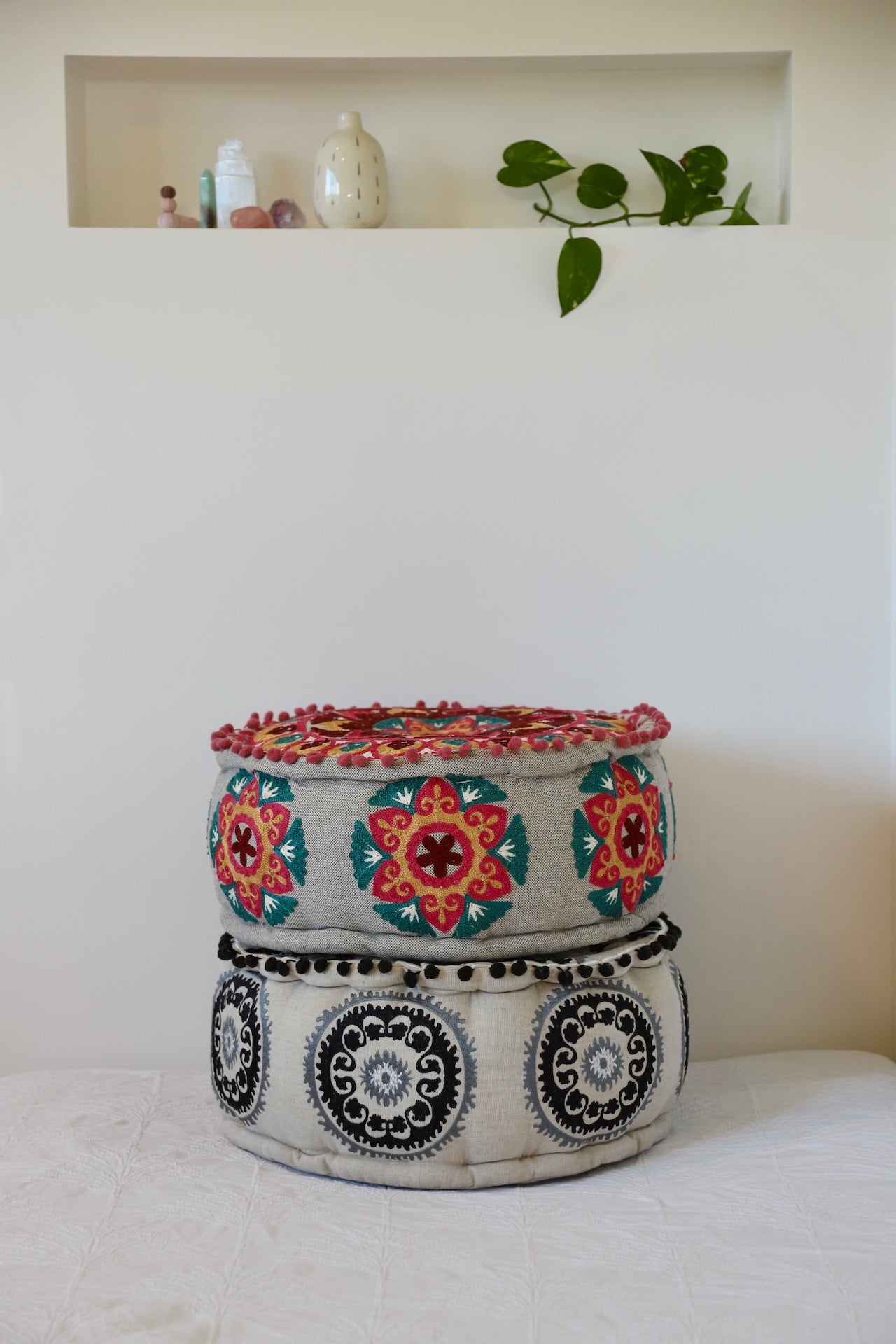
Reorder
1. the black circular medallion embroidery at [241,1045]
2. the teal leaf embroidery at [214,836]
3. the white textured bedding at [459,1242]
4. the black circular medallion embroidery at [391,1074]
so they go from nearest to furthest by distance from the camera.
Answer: the white textured bedding at [459,1242]
the black circular medallion embroidery at [391,1074]
the black circular medallion embroidery at [241,1045]
the teal leaf embroidery at [214,836]

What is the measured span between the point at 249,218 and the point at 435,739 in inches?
43.4

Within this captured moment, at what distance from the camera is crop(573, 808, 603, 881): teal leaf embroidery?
151cm

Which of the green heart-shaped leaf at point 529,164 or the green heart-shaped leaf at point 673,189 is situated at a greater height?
the green heart-shaped leaf at point 529,164

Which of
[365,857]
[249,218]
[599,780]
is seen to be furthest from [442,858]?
[249,218]

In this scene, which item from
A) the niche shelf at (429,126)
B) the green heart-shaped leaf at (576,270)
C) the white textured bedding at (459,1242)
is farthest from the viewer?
the niche shelf at (429,126)

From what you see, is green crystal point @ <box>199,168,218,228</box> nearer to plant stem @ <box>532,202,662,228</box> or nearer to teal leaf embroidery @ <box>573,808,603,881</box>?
plant stem @ <box>532,202,662,228</box>

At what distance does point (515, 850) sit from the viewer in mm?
1477

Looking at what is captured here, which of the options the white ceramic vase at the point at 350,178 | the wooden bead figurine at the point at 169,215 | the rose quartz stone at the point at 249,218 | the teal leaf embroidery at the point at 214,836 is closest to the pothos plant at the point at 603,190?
the white ceramic vase at the point at 350,178

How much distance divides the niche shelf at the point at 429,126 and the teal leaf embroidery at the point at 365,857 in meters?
1.30

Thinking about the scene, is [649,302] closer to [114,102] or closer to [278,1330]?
[114,102]

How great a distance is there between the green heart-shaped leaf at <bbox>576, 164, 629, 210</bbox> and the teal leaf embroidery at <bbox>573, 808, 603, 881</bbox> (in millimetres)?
1215

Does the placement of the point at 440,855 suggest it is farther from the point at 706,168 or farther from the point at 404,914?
the point at 706,168

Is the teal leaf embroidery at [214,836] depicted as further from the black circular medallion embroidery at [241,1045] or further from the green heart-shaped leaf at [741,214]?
the green heart-shaped leaf at [741,214]

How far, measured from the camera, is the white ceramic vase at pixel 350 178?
1974mm
